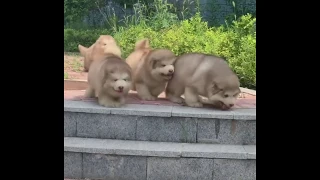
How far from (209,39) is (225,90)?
1600mm

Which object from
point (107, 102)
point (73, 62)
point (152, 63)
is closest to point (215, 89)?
point (152, 63)

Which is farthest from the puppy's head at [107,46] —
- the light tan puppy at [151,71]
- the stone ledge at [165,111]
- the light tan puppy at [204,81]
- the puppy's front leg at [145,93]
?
the stone ledge at [165,111]

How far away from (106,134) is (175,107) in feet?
1.77

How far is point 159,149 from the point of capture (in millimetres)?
3709

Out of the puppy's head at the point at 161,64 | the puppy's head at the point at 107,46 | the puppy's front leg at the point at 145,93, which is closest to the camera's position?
the puppy's head at the point at 161,64

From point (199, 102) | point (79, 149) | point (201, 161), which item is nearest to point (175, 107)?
point (199, 102)

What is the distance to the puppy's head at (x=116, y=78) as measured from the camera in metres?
3.86

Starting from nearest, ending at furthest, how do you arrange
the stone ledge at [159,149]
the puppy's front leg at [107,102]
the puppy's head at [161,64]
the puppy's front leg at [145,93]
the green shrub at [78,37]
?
the stone ledge at [159,149] < the puppy's front leg at [107,102] < the puppy's head at [161,64] < the puppy's front leg at [145,93] < the green shrub at [78,37]

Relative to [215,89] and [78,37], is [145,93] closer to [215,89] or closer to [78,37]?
[215,89]

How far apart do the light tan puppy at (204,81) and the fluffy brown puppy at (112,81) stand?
1.37ft

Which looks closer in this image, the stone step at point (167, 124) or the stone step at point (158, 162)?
the stone step at point (158, 162)

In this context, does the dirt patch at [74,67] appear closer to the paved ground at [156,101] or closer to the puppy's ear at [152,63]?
the paved ground at [156,101]
